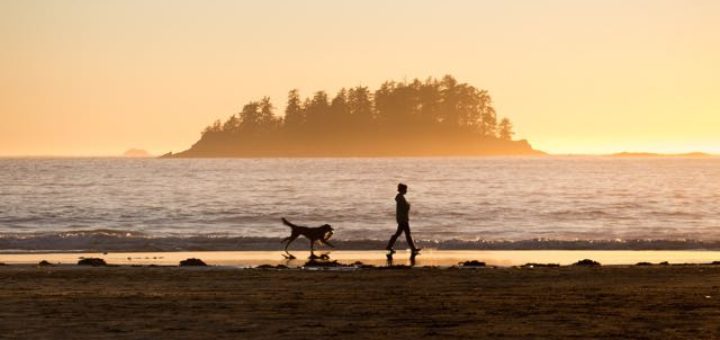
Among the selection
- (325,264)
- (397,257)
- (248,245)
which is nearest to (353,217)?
A: (248,245)

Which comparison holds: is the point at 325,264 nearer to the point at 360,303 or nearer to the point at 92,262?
the point at 92,262

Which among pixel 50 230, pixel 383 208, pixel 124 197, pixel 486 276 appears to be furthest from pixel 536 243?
pixel 124 197

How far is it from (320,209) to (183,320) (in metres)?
48.8

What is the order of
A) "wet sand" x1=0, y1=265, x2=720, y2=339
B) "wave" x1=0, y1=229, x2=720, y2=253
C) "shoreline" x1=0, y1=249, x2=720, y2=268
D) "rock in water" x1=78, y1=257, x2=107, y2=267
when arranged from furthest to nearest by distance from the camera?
"wave" x1=0, y1=229, x2=720, y2=253 → "shoreline" x1=0, y1=249, x2=720, y2=268 → "rock in water" x1=78, y1=257, x2=107, y2=267 → "wet sand" x1=0, y1=265, x2=720, y2=339

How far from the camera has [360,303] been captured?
15586 millimetres

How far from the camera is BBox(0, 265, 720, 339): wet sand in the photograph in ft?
42.8

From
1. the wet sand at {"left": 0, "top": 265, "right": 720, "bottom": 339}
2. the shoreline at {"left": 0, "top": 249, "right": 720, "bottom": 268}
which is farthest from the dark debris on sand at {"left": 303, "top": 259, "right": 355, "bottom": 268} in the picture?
the wet sand at {"left": 0, "top": 265, "right": 720, "bottom": 339}

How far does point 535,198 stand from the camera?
74000 millimetres

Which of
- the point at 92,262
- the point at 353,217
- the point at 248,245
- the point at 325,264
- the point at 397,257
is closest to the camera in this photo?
the point at 92,262

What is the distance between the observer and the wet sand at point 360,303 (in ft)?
42.8

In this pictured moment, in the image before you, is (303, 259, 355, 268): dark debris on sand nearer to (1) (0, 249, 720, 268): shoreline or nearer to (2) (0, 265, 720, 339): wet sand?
(1) (0, 249, 720, 268): shoreline

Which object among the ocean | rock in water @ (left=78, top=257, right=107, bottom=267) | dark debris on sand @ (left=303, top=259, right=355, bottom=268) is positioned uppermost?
the ocean

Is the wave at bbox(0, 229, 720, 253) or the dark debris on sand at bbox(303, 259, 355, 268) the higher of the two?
the wave at bbox(0, 229, 720, 253)

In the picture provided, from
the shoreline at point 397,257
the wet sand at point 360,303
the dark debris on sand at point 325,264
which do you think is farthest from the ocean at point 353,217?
the wet sand at point 360,303
